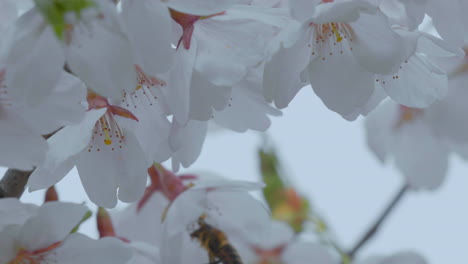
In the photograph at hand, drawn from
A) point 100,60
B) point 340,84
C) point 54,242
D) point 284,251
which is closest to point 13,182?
point 54,242

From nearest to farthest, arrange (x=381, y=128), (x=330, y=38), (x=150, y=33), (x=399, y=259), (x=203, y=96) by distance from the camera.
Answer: (x=150, y=33)
(x=203, y=96)
(x=330, y=38)
(x=399, y=259)
(x=381, y=128)

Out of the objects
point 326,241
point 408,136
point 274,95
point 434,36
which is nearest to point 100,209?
point 274,95

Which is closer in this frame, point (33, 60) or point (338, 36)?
point (33, 60)

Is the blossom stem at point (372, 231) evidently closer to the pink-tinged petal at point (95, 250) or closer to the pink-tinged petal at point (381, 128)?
the pink-tinged petal at point (381, 128)

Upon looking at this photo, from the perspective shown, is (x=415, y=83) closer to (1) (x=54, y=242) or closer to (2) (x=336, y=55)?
(2) (x=336, y=55)

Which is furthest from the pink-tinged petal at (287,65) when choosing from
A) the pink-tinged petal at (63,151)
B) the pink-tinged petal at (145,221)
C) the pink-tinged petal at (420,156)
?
the pink-tinged petal at (420,156)

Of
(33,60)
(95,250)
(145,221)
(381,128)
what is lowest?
(381,128)

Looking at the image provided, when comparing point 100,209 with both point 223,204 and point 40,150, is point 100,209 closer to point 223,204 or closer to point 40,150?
point 223,204
